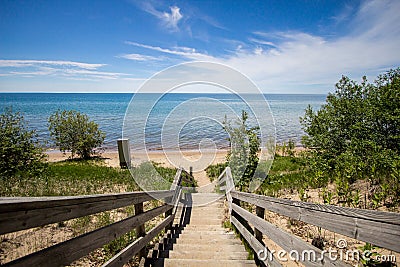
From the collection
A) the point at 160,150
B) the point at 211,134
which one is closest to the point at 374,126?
the point at 160,150

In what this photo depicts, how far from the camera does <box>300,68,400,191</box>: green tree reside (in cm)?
604

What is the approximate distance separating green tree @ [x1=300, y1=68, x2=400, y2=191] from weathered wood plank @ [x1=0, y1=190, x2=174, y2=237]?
17.6 ft

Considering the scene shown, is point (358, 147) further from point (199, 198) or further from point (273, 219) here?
point (199, 198)

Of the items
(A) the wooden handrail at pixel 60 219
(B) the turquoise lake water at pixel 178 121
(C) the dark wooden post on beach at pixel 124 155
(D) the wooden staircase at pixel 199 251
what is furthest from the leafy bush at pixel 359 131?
(C) the dark wooden post on beach at pixel 124 155

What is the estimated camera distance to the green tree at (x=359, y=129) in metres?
6.04

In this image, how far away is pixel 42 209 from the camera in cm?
135

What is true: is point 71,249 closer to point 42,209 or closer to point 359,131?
point 42,209

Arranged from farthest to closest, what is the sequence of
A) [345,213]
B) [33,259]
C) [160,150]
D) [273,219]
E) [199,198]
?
[160,150] → [199,198] → [273,219] → [345,213] → [33,259]

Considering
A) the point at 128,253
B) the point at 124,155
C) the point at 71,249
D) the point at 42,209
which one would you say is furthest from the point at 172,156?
the point at 42,209

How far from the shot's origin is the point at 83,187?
7367 mm

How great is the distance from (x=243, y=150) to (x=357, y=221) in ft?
24.8

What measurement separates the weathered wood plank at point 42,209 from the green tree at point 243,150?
7.13 m

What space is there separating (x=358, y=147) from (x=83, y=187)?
7.77m

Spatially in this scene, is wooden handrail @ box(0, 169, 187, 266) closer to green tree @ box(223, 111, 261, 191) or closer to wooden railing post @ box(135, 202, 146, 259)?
wooden railing post @ box(135, 202, 146, 259)
